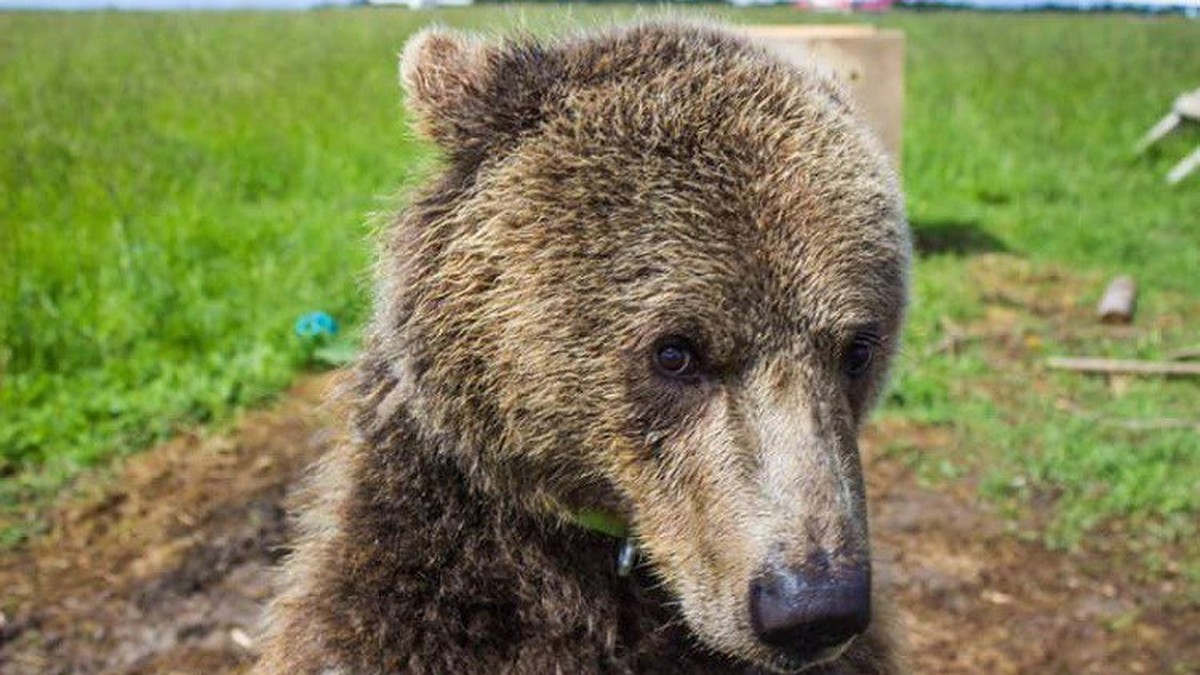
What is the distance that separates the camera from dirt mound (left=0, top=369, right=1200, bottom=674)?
13.5 ft

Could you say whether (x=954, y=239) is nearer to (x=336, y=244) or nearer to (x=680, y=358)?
(x=336, y=244)

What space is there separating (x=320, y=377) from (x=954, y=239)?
5.23m

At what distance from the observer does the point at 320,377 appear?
595cm

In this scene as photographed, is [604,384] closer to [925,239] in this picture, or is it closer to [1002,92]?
[925,239]

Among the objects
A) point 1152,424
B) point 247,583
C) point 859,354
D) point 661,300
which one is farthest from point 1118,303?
point 661,300

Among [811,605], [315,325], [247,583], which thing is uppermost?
[811,605]

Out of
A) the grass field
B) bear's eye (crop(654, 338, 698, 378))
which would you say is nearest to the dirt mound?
the grass field

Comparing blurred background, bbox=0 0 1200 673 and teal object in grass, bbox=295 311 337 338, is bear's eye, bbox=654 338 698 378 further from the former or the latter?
teal object in grass, bbox=295 311 337 338

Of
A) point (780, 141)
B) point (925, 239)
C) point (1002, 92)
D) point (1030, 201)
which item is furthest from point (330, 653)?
point (1002, 92)

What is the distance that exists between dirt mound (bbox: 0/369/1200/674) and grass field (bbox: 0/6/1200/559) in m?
0.28

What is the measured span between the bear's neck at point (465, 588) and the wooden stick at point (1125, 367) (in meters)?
4.87

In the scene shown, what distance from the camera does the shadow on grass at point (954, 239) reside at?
30.4 feet

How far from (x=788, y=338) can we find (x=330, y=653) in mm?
1015

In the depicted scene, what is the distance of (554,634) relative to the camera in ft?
8.00
